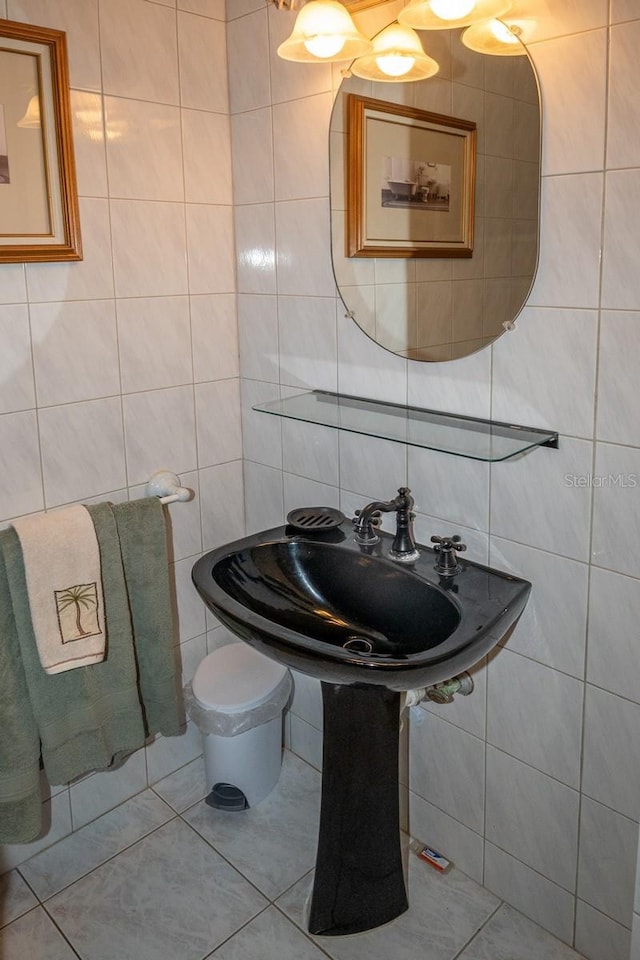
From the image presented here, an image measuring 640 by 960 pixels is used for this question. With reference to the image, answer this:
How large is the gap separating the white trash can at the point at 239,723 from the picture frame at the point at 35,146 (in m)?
1.16

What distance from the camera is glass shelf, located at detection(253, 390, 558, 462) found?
1545mm

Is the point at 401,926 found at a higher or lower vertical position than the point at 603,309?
lower

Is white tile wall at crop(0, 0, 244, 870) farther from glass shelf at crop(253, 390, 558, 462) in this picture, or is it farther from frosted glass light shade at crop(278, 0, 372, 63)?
frosted glass light shade at crop(278, 0, 372, 63)

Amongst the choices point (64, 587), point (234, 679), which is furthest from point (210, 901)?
point (64, 587)

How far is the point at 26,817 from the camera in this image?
5.98 ft

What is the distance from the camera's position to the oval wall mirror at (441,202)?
1500 mm

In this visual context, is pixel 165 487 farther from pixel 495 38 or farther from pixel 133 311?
pixel 495 38

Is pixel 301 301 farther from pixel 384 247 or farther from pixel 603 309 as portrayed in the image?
pixel 603 309

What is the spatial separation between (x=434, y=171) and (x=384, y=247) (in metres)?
0.20

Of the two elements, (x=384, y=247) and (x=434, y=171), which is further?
(x=384, y=247)

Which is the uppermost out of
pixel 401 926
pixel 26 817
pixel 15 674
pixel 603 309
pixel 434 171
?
pixel 434 171

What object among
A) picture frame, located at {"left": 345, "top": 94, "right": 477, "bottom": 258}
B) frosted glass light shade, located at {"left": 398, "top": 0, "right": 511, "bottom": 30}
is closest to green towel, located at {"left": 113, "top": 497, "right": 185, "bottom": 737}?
picture frame, located at {"left": 345, "top": 94, "right": 477, "bottom": 258}

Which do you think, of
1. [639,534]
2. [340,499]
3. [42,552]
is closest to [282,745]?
[340,499]

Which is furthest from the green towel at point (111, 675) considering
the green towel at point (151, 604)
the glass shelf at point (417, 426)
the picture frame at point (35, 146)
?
the picture frame at point (35, 146)
